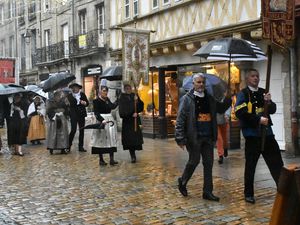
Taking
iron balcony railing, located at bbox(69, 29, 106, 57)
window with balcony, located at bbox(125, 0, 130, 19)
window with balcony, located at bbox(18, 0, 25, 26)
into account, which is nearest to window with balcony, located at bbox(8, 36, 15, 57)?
window with balcony, located at bbox(18, 0, 25, 26)

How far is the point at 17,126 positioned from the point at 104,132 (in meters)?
3.31

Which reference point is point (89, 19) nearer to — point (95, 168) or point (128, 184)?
point (95, 168)

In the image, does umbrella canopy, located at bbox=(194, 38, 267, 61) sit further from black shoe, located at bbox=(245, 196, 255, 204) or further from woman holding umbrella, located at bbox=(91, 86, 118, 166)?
black shoe, located at bbox=(245, 196, 255, 204)

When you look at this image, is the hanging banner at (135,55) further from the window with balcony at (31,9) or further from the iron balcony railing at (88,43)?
the window with balcony at (31,9)

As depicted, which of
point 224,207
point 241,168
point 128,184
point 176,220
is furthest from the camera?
point 241,168

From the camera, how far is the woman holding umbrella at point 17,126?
41.1 ft

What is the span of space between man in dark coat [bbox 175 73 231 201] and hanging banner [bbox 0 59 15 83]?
14.2 m

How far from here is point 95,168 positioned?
9.91 m

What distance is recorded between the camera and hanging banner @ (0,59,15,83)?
19641 mm

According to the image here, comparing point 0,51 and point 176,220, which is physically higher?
point 0,51

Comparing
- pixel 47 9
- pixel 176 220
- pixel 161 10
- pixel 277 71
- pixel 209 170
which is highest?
pixel 47 9

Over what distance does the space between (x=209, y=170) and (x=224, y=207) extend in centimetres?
63

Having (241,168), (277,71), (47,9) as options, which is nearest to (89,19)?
(47,9)

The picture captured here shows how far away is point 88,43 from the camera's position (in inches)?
894
